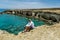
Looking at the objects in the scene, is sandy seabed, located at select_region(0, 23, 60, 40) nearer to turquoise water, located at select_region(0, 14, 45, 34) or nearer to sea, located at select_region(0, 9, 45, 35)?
sea, located at select_region(0, 9, 45, 35)

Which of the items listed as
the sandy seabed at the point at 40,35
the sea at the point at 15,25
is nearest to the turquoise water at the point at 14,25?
the sea at the point at 15,25

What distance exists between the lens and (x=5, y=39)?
1582cm

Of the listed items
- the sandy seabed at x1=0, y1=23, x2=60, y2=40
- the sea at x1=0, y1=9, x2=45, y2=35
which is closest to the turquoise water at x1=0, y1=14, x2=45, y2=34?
the sea at x1=0, y1=9, x2=45, y2=35

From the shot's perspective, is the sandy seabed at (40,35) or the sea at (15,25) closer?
the sandy seabed at (40,35)

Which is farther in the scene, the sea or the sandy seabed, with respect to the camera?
the sea

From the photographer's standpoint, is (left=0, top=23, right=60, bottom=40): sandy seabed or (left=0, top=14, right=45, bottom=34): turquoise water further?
(left=0, top=14, right=45, bottom=34): turquoise water

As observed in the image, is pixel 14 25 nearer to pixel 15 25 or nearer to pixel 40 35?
pixel 15 25

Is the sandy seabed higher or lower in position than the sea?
higher

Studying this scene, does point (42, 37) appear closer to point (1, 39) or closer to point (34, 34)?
point (34, 34)

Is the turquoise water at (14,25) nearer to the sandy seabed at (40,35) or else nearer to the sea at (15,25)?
the sea at (15,25)

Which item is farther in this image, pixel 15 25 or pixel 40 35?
pixel 15 25

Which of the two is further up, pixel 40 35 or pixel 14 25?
pixel 40 35

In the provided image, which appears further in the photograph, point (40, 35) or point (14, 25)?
point (14, 25)

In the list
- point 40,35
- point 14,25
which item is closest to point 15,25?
point 14,25
